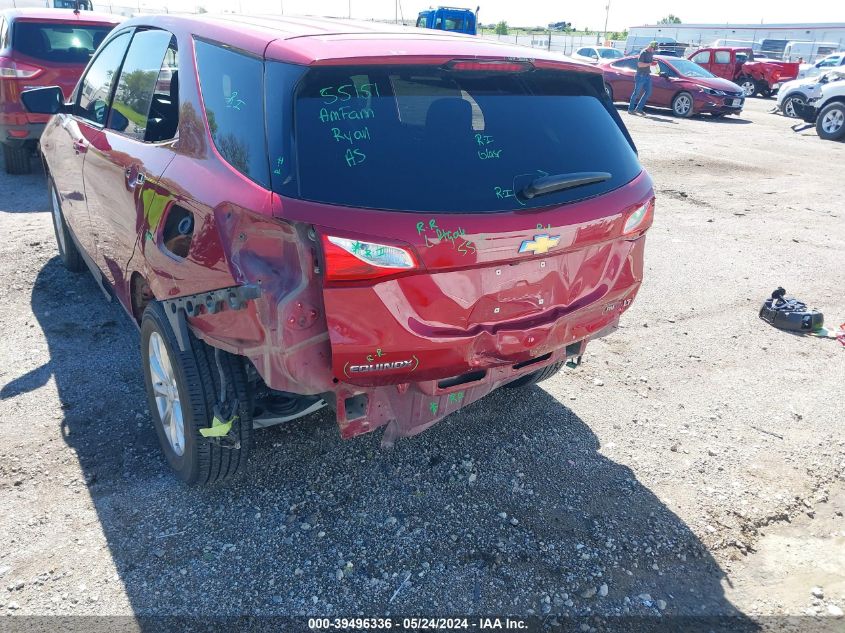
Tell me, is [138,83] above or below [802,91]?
above

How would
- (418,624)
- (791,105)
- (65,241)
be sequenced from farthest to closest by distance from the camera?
(791,105), (65,241), (418,624)

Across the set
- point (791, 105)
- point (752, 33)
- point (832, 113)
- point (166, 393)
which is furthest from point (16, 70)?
point (752, 33)

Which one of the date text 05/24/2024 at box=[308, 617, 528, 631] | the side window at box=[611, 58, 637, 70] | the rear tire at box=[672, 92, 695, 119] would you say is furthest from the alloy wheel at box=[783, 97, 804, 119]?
the date text 05/24/2024 at box=[308, 617, 528, 631]

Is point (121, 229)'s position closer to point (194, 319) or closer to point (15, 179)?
point (194, 319)

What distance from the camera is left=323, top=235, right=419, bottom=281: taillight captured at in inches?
84.4

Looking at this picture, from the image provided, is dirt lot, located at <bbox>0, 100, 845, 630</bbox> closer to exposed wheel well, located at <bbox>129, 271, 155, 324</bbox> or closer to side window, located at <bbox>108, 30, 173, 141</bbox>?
exposed wheel well, located at <bbox>129, 271, 155, 324</bbox>

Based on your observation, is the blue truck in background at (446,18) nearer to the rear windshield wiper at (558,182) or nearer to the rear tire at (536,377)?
the rear tire at (536,377)

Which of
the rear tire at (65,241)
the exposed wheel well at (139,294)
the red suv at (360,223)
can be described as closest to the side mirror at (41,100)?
the rear tire at (65,241)

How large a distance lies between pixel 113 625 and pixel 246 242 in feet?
4.74

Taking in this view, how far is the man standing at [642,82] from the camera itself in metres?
16.8

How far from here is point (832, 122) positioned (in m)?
14.7

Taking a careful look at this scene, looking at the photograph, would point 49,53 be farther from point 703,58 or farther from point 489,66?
point 703,58

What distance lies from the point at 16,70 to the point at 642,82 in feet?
47.6

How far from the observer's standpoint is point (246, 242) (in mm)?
2301
